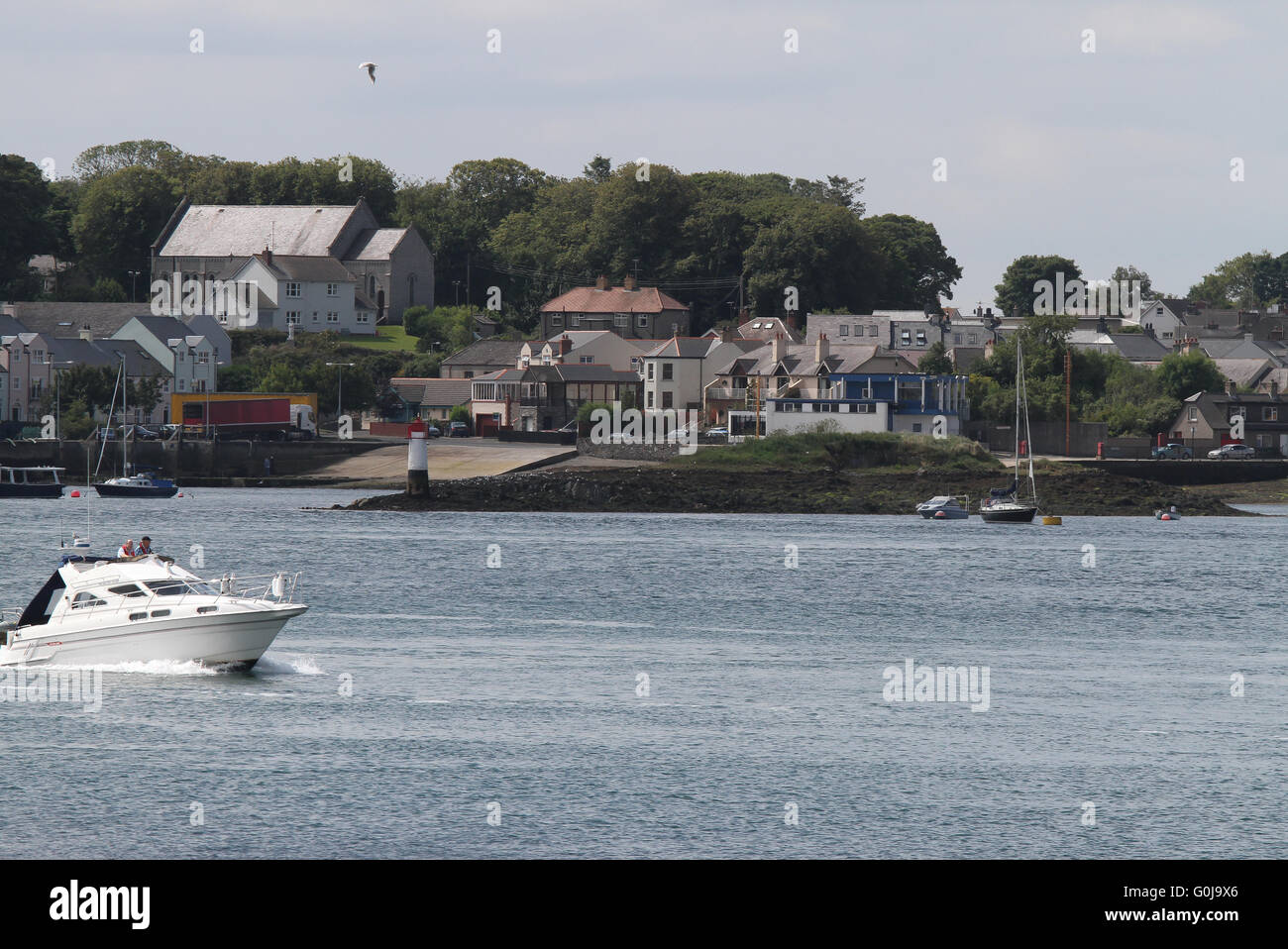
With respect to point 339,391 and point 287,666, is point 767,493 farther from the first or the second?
point 287,666

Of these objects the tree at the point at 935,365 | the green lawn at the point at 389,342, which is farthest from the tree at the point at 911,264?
the green lawn at the point at 389,342

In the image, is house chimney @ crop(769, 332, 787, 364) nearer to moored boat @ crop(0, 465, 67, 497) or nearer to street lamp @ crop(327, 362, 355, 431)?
street lamp @ crop(327, 362, 355, 431)

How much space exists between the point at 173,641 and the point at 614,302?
430ft

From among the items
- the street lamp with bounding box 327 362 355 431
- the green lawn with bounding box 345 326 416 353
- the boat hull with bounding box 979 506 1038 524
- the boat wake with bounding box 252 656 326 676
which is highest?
the green lawn with bounding box 345 326 416 353

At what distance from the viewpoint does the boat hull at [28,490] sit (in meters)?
107

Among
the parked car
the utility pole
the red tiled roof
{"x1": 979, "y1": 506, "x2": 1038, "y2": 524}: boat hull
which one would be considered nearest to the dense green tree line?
the red tiled roof

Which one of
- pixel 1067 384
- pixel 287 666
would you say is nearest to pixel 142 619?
pixel 287 666

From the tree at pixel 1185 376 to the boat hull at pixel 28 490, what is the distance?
304ft

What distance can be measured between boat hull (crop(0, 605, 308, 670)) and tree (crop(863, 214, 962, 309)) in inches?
5673

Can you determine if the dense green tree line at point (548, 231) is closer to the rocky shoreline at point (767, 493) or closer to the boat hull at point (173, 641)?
the rocky shoreline at point (767, 493)

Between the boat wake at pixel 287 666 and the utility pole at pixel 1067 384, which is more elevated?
the utility pole at pixel 1067 384

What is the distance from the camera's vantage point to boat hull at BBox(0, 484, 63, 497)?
107m

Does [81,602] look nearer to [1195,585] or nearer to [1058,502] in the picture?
[1195,585]
